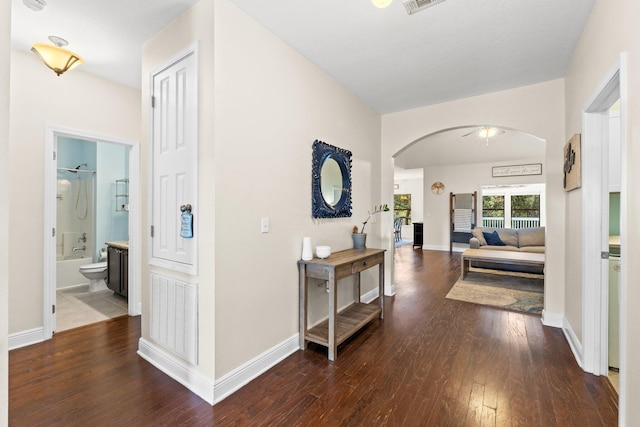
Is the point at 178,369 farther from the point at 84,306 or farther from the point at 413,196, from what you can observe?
the point at 413,196

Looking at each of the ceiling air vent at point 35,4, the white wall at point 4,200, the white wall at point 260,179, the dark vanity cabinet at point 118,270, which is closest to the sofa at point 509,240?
the white wall at point 260,179

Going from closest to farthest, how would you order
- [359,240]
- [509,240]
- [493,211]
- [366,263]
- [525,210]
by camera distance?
[366,263] → [359,240] → [509,240] → [525,210] → [493,211]

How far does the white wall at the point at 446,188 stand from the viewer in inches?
331

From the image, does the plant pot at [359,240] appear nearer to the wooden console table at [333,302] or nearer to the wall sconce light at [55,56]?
the wooden console table at [333,302]

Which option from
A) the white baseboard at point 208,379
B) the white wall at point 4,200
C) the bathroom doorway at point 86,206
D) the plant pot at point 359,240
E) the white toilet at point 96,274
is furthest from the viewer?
the bathroom doorway at point 86,206

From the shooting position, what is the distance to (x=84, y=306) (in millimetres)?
3543

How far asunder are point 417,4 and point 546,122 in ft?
7.22

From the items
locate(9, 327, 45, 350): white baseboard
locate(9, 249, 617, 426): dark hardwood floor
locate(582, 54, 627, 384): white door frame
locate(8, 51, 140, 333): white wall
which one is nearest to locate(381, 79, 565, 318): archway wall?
locate(9, 249, 617, 426): dark hardwood floor

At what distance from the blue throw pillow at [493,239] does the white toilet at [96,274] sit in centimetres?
742

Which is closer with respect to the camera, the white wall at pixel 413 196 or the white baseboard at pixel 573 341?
the white baseboard at pixel 573 341

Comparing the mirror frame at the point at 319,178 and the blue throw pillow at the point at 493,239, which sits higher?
the mirror frame at the point at 319,178

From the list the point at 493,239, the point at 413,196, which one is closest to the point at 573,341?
the point at 493,239

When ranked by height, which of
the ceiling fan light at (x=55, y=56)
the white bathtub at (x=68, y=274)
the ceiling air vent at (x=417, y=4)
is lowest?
the white bathtub at (x=68, y=274)

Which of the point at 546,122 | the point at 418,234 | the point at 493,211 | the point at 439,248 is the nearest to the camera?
the point at 546,122
